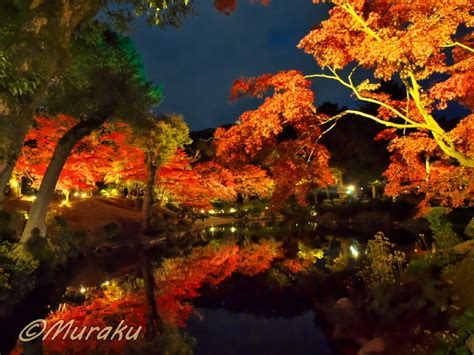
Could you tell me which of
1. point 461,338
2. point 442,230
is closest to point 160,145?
point 442,230

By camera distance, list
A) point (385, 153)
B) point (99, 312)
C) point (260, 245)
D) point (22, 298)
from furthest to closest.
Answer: point (385, 153), point (260, 245), point (22, 298), point (99, 312)

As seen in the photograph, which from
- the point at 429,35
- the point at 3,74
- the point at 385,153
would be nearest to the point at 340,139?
the point at 385,153

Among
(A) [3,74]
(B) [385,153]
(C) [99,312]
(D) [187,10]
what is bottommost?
(C) [99,312]

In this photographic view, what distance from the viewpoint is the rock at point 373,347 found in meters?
6.93

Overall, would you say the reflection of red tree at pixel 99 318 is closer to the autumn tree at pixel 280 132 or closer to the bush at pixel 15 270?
the bush at pixel 15 270

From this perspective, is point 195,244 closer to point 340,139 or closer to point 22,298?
point 22,298

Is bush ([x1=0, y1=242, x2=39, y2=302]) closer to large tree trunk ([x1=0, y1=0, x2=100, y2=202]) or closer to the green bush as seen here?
large tree trunk ([x1=0, y1=0, x2=100, y2=202])

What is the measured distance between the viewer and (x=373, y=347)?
23.1 feet

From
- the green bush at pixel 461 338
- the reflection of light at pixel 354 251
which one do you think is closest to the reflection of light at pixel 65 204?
the reflection of light at pixel 354 251

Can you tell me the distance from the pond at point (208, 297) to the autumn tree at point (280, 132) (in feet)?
11.0

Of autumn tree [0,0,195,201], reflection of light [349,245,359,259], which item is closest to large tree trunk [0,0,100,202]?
autumn tree [0,0,195,201]

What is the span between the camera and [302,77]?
27.0 ft

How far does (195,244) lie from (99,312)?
14.6 metres

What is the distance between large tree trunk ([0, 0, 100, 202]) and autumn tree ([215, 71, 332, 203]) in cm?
408
